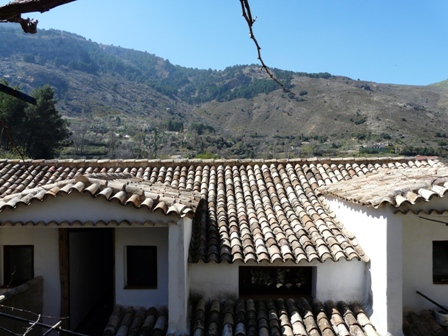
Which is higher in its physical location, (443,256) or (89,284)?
(443,256)

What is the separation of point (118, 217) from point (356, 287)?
4864 mm

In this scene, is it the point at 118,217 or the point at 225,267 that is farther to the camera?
the point at 225,267

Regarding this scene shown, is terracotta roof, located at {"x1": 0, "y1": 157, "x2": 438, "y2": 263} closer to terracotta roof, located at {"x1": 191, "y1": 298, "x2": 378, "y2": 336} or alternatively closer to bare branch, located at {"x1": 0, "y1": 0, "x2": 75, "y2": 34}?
terracotta roof, located at {"x1": 191, "y1": 298, "x2": 378, "y2": 336}

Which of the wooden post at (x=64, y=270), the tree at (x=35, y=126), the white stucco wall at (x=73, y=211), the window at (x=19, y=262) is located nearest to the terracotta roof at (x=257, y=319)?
the wooden post at (x=64, y=270)

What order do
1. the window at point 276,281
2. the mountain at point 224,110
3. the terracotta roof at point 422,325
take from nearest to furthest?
1. the terracotta roof at point 422,325
2. the window at point 276,281
3. the mountain at point 224,110

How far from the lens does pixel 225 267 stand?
802cm

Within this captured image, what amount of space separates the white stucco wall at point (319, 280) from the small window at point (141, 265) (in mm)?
912

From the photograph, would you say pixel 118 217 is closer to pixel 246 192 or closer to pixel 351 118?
pixel 246 192

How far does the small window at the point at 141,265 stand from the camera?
8.34 m

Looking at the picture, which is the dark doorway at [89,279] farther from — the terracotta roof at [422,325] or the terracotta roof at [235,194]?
the terracotta roof at [422,325]

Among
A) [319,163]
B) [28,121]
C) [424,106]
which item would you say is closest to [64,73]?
[28,121]

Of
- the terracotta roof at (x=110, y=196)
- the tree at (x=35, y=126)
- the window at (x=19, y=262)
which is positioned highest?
the tree at (x=35, y=126)

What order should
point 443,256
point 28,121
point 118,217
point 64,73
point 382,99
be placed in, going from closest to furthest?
point 118,217, point 443,256, point 28,121, point 382,99, point 64,73

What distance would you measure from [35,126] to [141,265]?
31786 mm
